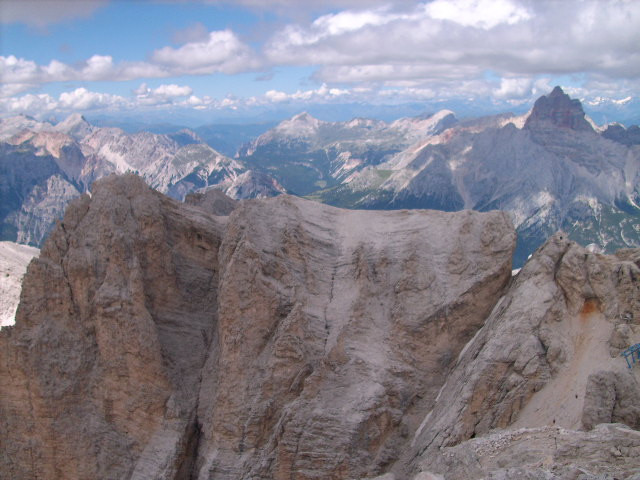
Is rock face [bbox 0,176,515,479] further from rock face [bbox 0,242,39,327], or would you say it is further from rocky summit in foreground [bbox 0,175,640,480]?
rock face [bbox 0,242,39,327]

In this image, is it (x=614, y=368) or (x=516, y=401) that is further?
(x=516, y=401)

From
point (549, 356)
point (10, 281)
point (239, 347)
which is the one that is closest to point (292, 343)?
point (239, 347)

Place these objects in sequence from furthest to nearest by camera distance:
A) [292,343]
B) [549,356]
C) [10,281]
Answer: [10,281] → [292,343] → [549,356]

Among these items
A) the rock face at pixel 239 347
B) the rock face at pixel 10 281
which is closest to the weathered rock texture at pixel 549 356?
the rock face at pixel 239 347

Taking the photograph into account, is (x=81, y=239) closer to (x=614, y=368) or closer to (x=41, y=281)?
(x=41, y=281)

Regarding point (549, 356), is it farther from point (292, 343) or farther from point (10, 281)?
point (10, 281)

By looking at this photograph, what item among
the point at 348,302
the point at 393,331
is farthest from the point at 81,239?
the point at 393,331

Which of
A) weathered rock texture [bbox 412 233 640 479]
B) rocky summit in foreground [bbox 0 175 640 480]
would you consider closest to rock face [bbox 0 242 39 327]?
rocky summit in foreground [bbox 0 175 640 480]
